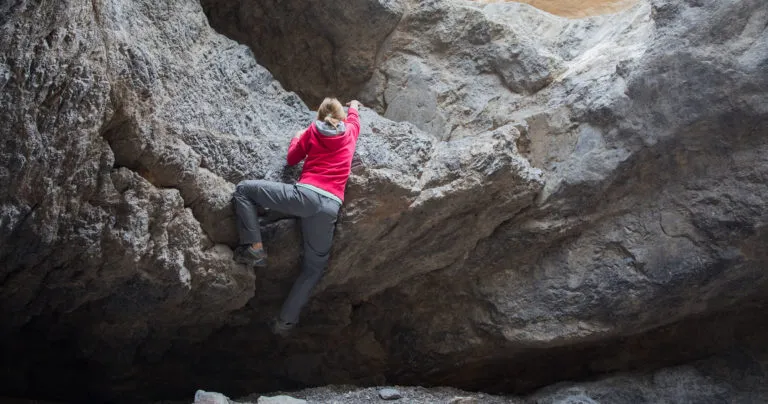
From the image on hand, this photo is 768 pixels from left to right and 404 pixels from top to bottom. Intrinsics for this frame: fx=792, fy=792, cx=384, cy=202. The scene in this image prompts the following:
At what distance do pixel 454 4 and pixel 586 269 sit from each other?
2.04 metres

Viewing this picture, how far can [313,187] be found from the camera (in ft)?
14.1

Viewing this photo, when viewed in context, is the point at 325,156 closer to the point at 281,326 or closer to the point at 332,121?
the point at 332,121

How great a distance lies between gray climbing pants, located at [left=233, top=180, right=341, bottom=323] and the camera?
4.28 metres

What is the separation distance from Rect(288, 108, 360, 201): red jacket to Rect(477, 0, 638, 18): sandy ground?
3.61 meters

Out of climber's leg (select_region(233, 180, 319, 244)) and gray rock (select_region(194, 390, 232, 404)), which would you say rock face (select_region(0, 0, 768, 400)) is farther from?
gray rock (select_region(194, 390, 232, 404))

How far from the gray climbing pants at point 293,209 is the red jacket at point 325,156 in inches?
3.1

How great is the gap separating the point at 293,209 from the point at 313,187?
16 cm

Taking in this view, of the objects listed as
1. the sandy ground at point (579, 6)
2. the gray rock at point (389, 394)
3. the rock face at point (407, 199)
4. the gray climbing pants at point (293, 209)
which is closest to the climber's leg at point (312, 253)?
the gray climbing pants at point (293, 209)

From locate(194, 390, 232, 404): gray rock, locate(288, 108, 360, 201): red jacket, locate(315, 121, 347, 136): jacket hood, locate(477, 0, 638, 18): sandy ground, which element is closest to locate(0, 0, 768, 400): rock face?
locate(288, 108, 360, 201): red jacket

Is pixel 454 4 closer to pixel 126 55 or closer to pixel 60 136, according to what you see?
pixel 126 55

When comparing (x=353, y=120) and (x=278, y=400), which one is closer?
(x=278, y=400)

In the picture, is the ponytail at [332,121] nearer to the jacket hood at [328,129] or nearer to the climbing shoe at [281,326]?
the jacket hood at [328,129]

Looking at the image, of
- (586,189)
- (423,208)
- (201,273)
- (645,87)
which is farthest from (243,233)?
(645,87)

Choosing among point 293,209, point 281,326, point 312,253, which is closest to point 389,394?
point 281,326
